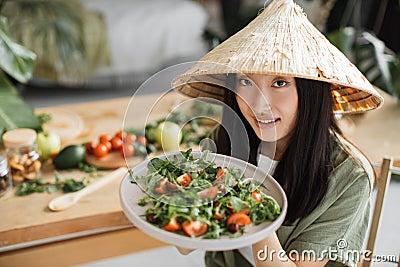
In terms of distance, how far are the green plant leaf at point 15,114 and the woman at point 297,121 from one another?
837 mm

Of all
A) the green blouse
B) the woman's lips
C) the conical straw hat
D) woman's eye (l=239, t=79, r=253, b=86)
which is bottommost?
the green blouse

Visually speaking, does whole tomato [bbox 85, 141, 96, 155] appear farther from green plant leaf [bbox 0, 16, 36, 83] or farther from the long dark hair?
the long dark hair

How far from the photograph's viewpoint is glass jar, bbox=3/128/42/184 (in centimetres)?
143

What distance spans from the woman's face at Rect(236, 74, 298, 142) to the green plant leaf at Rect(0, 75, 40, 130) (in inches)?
36.9

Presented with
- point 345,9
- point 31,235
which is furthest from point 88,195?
point 345,9

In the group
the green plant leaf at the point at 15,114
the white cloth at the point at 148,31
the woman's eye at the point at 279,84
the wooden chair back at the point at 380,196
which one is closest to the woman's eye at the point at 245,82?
the woman's eye at the point at 279,84

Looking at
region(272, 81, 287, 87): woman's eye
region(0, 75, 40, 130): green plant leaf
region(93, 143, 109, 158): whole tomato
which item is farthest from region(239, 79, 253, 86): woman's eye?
region(0, 75, 40, 130): green plant leaf

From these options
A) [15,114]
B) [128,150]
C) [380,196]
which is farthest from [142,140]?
[15,114]

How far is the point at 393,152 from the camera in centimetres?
158

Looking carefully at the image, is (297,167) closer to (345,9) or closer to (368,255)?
(368,255)

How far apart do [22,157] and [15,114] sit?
302 mm

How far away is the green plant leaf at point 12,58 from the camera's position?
1709 mm

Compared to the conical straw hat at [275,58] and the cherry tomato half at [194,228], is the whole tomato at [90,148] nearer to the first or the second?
the conical straw hat at [275,58]

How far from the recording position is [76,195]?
1.35 metres
